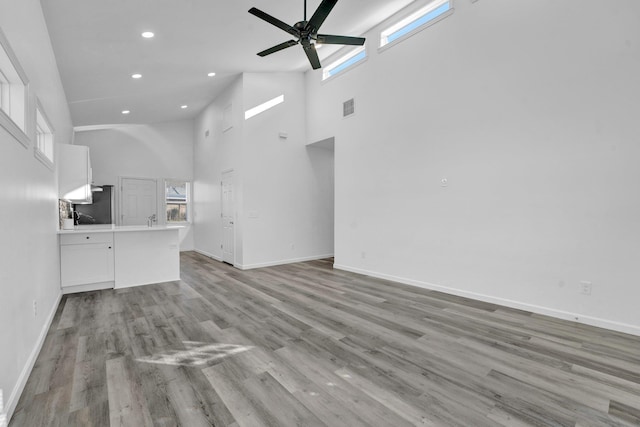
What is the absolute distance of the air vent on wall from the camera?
5754mm

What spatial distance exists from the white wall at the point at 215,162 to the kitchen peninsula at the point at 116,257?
152 cm

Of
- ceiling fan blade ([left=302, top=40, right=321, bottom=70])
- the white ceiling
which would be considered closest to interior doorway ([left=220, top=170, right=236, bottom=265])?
the white ceiling

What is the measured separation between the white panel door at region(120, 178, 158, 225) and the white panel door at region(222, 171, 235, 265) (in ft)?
9.57

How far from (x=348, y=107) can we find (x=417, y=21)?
69.2 inches

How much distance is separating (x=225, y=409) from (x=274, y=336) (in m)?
1.08

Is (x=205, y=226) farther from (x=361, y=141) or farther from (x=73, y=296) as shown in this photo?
(x=361, y=141)

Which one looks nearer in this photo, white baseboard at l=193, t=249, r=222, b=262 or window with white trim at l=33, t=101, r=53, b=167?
window with white trim at l=33, t=101, r=53, b=167

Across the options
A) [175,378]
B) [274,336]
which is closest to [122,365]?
[175,378]

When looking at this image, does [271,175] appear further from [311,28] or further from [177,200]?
[177,200]

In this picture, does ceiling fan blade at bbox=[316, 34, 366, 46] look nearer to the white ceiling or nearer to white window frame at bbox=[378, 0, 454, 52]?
the white ceiling

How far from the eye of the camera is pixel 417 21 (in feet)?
15.4

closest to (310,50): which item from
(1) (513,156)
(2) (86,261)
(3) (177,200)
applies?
(1) (513,156)

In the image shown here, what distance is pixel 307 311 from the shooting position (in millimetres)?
3609

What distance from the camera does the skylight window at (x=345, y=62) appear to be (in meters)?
5.64
